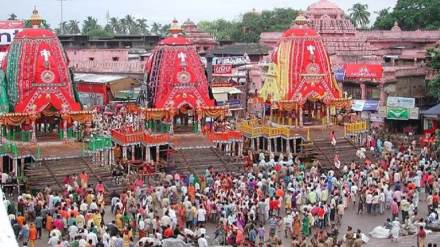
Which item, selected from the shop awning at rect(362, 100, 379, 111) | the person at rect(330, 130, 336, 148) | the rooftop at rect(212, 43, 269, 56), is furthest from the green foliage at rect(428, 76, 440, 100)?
the rooftop at rect(212, 43, 269, 56)

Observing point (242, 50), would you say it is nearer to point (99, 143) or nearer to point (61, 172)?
point (99, 143)

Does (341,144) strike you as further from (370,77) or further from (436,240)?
(436,240)

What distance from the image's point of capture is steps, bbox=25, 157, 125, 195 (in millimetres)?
22438

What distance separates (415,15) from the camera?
56844 mm

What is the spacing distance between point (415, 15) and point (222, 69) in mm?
20620

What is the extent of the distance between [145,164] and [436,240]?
11.8 m

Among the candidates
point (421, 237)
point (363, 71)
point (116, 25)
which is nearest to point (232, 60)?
point (363, 71)

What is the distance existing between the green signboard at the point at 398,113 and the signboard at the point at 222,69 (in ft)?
37.2

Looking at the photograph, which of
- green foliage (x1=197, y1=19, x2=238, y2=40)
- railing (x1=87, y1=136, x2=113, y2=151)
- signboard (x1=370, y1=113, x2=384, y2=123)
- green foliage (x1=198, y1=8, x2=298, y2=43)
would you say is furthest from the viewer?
green foliage (x1=197, y1=19, x2=238, y2=40)

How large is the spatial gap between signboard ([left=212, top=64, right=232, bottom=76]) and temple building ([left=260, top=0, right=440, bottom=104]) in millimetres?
5859

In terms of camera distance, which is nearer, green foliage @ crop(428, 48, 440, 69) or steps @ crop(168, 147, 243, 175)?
steps @ crop(168, 147, 243, 175)

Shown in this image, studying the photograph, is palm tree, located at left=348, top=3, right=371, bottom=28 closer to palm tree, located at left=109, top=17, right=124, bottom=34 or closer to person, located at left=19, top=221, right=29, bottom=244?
palm tree, located at left=109, top=17, right=124, bottom=34

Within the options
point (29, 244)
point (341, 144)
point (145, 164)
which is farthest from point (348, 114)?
point (29, 244)

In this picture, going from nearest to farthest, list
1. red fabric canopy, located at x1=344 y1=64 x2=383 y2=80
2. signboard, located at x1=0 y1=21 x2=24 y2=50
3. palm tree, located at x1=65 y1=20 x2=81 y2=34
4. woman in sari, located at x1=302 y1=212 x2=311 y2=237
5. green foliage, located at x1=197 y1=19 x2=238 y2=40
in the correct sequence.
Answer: woman in sari, located at x1=302 y1=212 x2=311 y2=237, red fabric canopy, located at x1=344 y1=64 x2=383 y2=80, signboard, located at x1=0 y1=21 x2=24 y2=50, green foliage, located at x1=197 y1=19 x2=238 y2=40, palm tree, located at x1=65 y1=20 x2=81 y2=34
